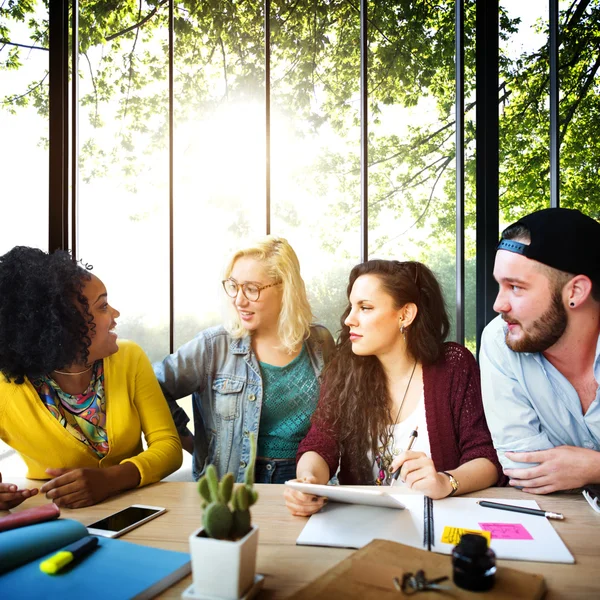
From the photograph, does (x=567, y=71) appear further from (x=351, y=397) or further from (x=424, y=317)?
(x=351, y=397)

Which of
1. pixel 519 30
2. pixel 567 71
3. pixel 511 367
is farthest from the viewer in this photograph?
pixel 519 30

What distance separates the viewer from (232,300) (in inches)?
88.4

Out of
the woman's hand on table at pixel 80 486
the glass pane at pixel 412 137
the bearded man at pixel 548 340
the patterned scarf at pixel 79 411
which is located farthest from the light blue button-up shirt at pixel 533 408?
the glass pane at pixel 412 137

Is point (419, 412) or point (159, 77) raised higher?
point (159, 77)

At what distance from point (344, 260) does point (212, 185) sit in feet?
5.51

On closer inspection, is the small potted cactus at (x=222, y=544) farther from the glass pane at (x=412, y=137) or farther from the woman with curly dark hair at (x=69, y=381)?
the glass pane at (x=412, y=137)

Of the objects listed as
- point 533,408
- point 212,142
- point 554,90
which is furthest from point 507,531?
point 212,142

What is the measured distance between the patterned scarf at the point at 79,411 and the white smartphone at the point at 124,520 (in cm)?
43

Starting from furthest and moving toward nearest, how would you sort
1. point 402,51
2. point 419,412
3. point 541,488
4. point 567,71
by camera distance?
point 402,51 < point 567,71 < point 419,412 < point 541,488

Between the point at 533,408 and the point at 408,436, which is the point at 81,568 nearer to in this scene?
the point at 408,436

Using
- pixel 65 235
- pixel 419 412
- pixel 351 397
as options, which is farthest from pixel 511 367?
pixel 65 235

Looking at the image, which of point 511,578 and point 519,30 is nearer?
point 511,578

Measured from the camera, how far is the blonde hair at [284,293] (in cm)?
221

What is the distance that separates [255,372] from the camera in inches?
85.7
